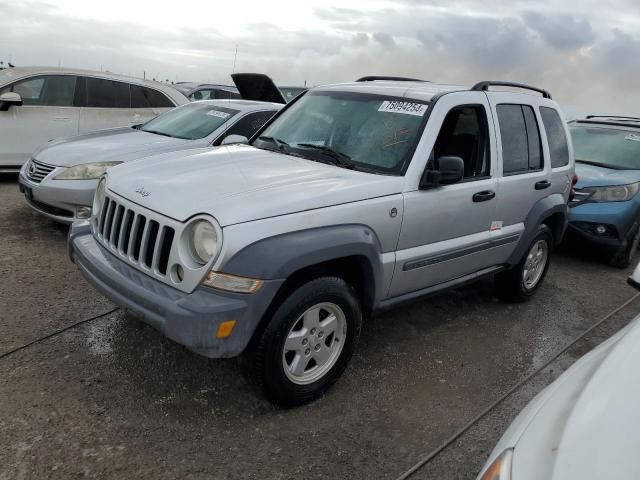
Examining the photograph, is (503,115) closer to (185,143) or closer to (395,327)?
(395,327)

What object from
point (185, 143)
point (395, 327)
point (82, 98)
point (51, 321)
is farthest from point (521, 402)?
point (82, 98)

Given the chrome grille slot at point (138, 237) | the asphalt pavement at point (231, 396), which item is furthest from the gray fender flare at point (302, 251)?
the asphalt pavement at point (231, 396)

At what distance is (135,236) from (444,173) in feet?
6.00

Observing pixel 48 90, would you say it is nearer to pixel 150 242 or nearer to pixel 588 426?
pixel 150 242

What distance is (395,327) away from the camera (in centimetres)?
422

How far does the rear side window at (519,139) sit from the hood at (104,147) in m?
3.22

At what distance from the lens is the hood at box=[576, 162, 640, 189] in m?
6.32

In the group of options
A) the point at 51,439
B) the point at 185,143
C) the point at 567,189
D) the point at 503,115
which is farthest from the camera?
the point at 185,143

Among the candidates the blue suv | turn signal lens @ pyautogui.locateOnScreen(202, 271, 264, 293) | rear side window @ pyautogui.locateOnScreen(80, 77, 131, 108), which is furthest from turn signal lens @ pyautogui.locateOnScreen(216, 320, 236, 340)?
rear side window @ pyautogui.locateOnScreen(80, 77, 131, 108)

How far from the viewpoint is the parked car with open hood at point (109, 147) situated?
5152 millimetres

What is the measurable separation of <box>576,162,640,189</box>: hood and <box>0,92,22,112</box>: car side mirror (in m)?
6.92

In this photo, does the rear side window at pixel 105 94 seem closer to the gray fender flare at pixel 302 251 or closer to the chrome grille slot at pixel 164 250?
the chrome grille slot at pixel 164 250

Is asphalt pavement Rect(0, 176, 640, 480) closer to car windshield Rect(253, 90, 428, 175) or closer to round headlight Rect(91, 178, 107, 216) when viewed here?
round headlight Rect(91, 178, 107, 216)

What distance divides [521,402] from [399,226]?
51.9 inches
